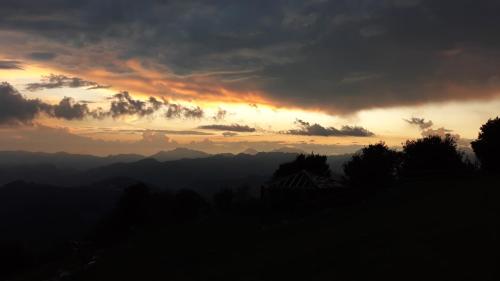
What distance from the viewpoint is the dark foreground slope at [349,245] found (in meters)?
25.0

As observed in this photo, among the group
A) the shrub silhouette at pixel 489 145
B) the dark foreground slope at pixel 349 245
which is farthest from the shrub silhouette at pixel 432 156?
the dark foreground slope at pixel 349 245

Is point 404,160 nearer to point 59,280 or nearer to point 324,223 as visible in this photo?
A: point 324,223

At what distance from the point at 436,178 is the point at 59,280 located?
150 ft

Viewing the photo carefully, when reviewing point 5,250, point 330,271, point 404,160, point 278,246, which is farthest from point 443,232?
point 5,250

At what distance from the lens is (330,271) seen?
26.4m

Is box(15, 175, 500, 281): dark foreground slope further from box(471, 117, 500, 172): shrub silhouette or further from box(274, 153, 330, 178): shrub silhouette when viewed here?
box(274, 153, 330, 178): shrub silhouette

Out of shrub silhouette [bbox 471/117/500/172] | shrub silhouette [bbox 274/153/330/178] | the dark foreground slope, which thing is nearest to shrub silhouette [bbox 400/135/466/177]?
shrub silhouette [bbox 471/117/500/172]

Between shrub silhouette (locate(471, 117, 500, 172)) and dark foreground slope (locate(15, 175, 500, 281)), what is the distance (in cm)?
1935

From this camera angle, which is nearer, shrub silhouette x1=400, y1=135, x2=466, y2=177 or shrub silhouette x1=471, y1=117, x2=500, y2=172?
shrub silhouette x1=471, y1=117, x2=500, y2=172

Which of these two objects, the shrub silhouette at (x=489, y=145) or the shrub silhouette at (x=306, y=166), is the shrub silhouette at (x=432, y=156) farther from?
the shrub silhouette at (x=306, y=166)

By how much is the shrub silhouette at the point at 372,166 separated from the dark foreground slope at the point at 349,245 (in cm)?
3380

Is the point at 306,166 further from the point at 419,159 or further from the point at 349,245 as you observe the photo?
the point at 349,245

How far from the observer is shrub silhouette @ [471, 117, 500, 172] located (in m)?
70.1

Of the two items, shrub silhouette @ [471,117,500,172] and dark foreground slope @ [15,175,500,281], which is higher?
shrub silhouette @ [471,117,500,172]
